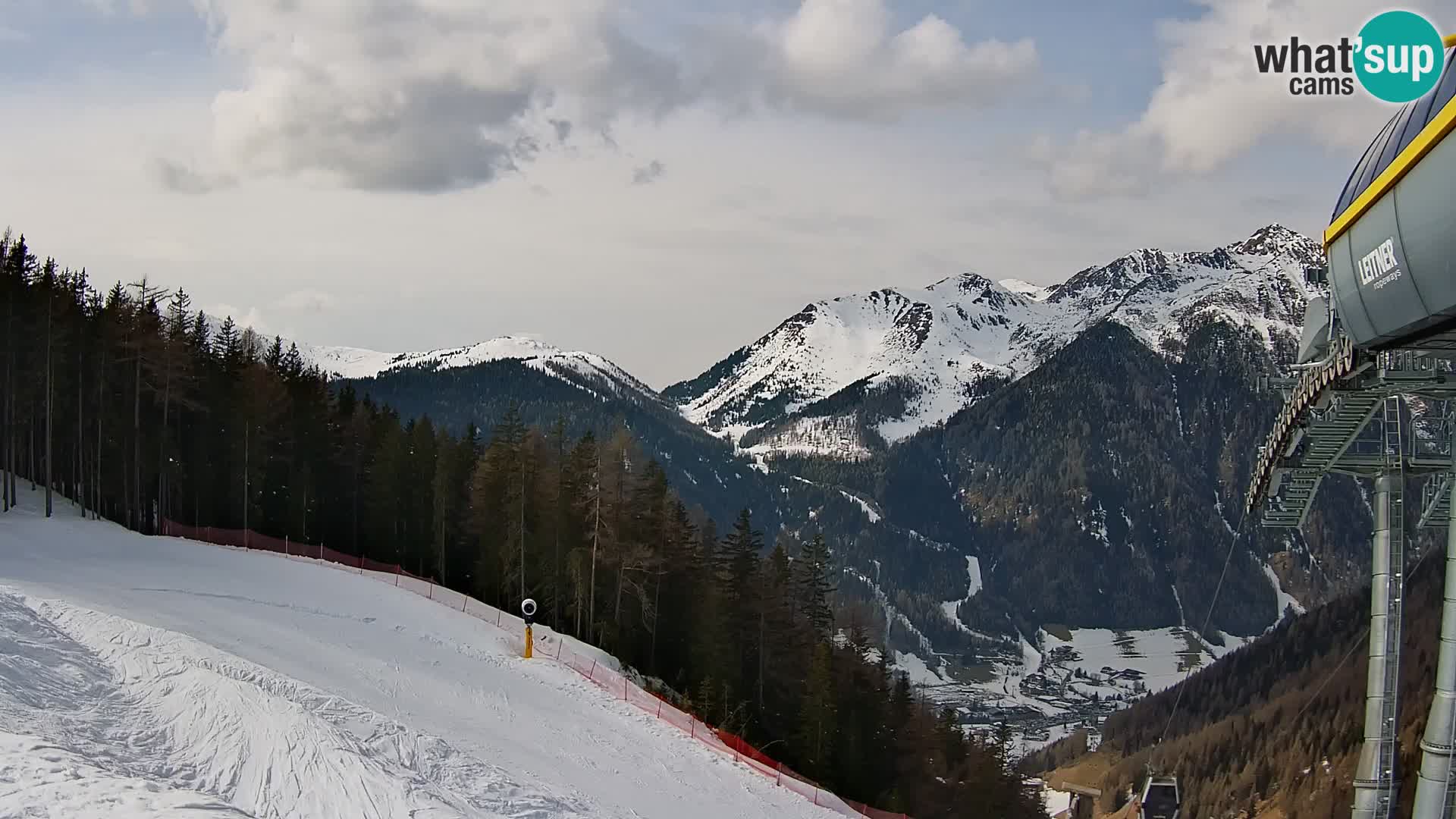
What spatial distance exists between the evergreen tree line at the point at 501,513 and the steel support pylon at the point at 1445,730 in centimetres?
2843

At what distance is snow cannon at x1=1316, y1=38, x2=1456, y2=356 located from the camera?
12336mm

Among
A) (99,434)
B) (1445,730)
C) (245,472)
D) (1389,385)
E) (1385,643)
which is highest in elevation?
(1389,385)

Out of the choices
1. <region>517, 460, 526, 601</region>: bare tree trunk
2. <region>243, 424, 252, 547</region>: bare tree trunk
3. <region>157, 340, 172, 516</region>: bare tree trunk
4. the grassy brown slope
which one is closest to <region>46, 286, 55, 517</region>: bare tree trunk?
<region>157, 340, 172, 516</region>: bare tree trunk

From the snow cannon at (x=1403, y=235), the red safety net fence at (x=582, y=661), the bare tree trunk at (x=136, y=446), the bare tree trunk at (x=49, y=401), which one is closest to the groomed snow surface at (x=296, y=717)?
the red safety net fence at (x=582, y=661)

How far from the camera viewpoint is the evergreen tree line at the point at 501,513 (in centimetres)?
4978

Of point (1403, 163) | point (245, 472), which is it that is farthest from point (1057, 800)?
point (1403, 163)

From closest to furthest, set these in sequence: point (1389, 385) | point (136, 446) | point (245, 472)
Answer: point (1389, 385)
point (136, 446)
point (245, 472)

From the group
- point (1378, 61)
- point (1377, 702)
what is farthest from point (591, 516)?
point (1378, 61)

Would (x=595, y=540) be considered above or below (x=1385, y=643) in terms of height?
below

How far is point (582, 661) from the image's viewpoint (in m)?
38.5

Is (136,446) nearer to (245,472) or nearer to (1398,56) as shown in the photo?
(245,472)

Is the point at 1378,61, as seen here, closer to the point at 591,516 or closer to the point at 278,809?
the point at 278,809

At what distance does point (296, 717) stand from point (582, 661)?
1784cm

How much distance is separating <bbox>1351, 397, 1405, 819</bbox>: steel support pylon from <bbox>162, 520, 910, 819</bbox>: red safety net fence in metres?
13.2
